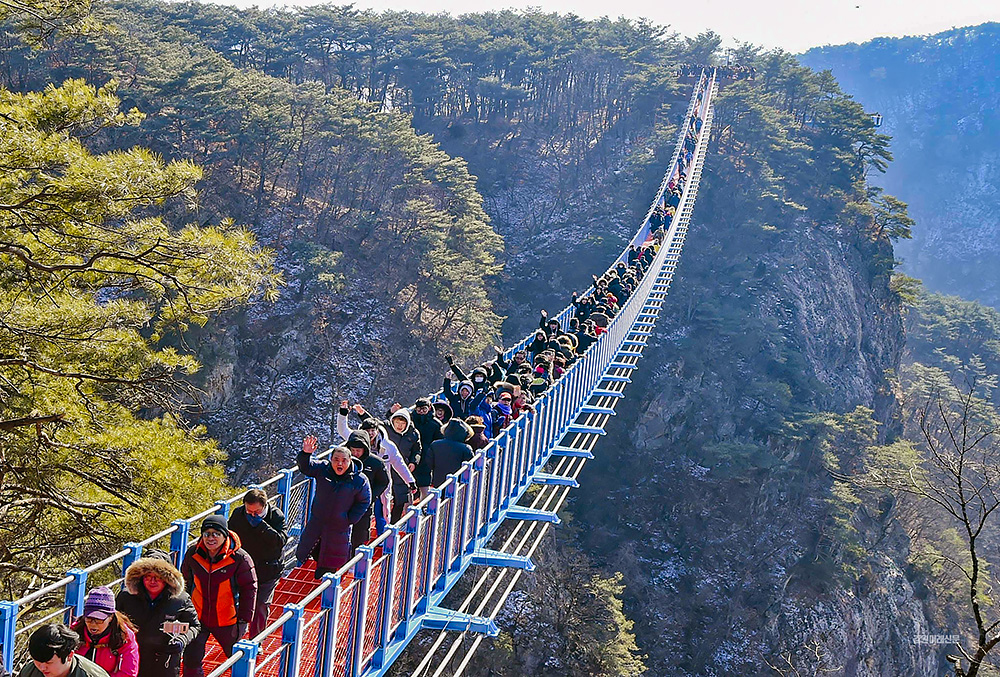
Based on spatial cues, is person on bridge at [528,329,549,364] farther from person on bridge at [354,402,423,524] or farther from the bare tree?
the bare tree

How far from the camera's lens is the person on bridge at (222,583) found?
3.81 metres

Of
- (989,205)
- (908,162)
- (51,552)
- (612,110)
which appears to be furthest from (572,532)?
(908,162)

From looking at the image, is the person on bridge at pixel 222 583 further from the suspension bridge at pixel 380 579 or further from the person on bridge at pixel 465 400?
the person on bridge at pixel 465 400

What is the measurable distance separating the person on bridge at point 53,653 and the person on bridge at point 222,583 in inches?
43.8

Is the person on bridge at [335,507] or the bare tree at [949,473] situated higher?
the person on bridge at [335,507]

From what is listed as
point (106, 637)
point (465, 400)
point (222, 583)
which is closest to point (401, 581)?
point (222, 583)

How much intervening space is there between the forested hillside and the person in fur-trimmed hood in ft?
14.2

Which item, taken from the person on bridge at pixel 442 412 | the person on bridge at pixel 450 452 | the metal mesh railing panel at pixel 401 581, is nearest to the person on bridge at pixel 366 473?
the metal mesh railing panel at pixel 401 581

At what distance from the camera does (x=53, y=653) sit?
2.56 metres

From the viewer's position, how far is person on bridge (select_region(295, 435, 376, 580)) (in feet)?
16.2

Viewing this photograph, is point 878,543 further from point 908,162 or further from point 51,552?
point 908,162

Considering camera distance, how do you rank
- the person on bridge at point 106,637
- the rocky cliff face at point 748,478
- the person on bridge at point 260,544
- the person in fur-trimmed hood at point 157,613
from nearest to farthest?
1. the person on bridge at point 106,637
2. the person in fur-trimmed hood at point 157,613
3. the person on bridge at point 260,544
4. the rocky cliff face at point 748,478

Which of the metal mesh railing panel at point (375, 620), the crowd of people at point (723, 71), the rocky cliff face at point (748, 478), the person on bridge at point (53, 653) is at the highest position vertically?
the crowd of people at point (723, 71)

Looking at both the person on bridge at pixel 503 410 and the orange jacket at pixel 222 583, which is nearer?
the orange jacket at pixel 222 583
